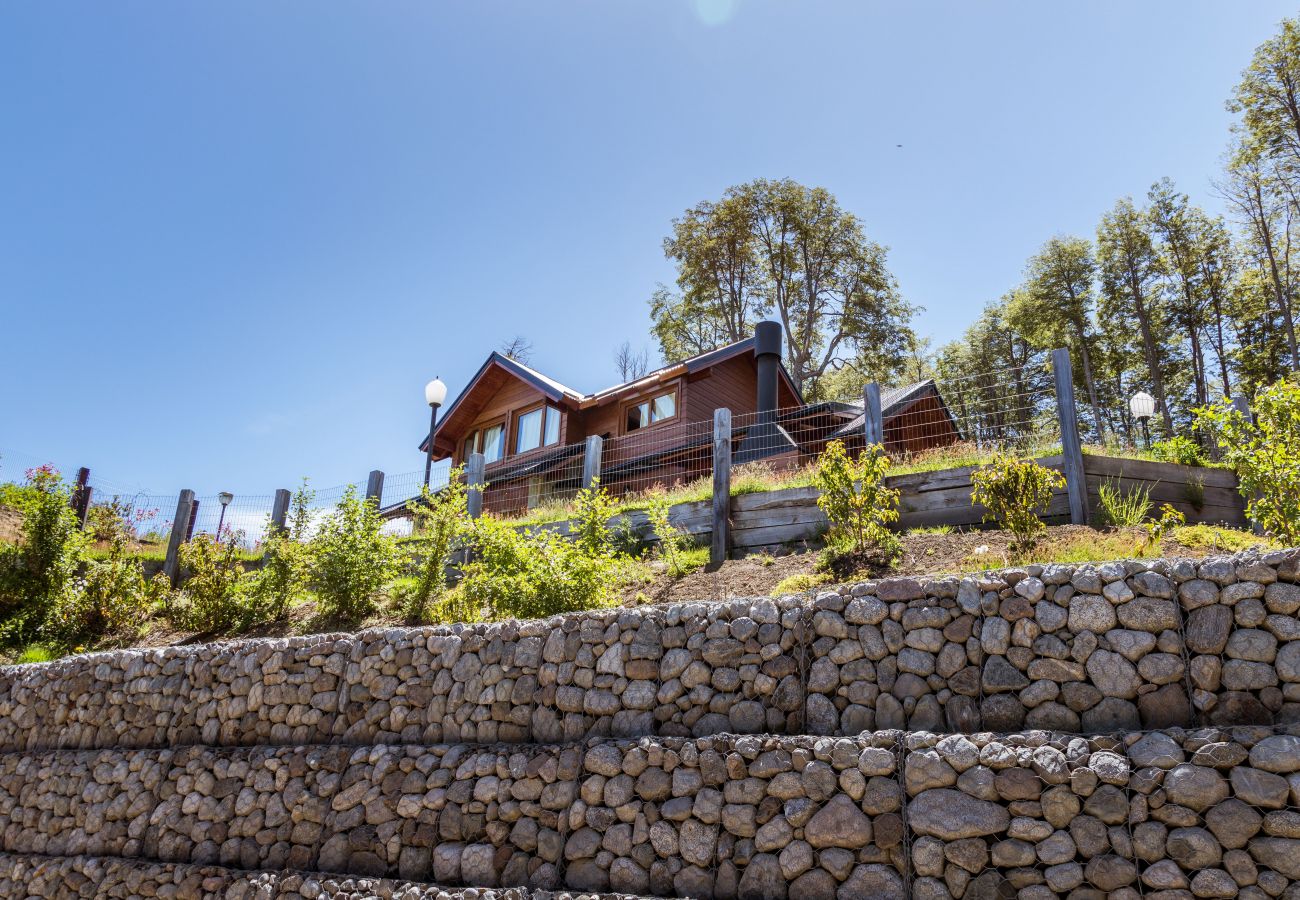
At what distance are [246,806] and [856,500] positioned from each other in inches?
243

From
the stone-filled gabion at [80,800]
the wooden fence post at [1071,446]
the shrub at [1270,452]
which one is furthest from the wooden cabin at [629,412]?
the shrub at [1270,452]

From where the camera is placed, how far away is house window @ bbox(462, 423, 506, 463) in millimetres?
22481

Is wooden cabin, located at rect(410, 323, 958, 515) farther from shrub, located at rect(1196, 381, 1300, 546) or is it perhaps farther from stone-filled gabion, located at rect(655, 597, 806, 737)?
stone-filled gabion, located at rect(655, 597, 806, 737)

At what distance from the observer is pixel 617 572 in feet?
25.6

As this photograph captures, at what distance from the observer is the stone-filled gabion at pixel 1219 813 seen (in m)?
3.58

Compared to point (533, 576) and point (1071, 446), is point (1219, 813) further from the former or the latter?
point (533, 576)

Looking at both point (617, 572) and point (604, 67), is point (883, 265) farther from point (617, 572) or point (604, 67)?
point (617, 572)

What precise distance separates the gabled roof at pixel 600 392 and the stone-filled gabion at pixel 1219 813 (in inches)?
605

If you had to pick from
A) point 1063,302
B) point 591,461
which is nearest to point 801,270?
point 1063,302

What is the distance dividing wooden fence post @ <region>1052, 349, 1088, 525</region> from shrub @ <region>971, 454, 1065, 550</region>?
982 mm

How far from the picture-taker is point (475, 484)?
438 inches

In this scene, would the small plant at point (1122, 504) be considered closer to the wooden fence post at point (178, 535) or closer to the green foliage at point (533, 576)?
the green foliage at point (533, 576)

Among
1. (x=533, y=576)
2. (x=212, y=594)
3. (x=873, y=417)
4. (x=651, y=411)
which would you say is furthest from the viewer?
(x=651, y=411)

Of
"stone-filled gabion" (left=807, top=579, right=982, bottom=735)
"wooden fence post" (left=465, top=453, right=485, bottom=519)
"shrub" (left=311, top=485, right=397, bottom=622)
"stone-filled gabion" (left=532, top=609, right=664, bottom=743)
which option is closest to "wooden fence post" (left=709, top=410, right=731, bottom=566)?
"stone-filled gabion" (left=532, top=609, right=664, bottom=743)
